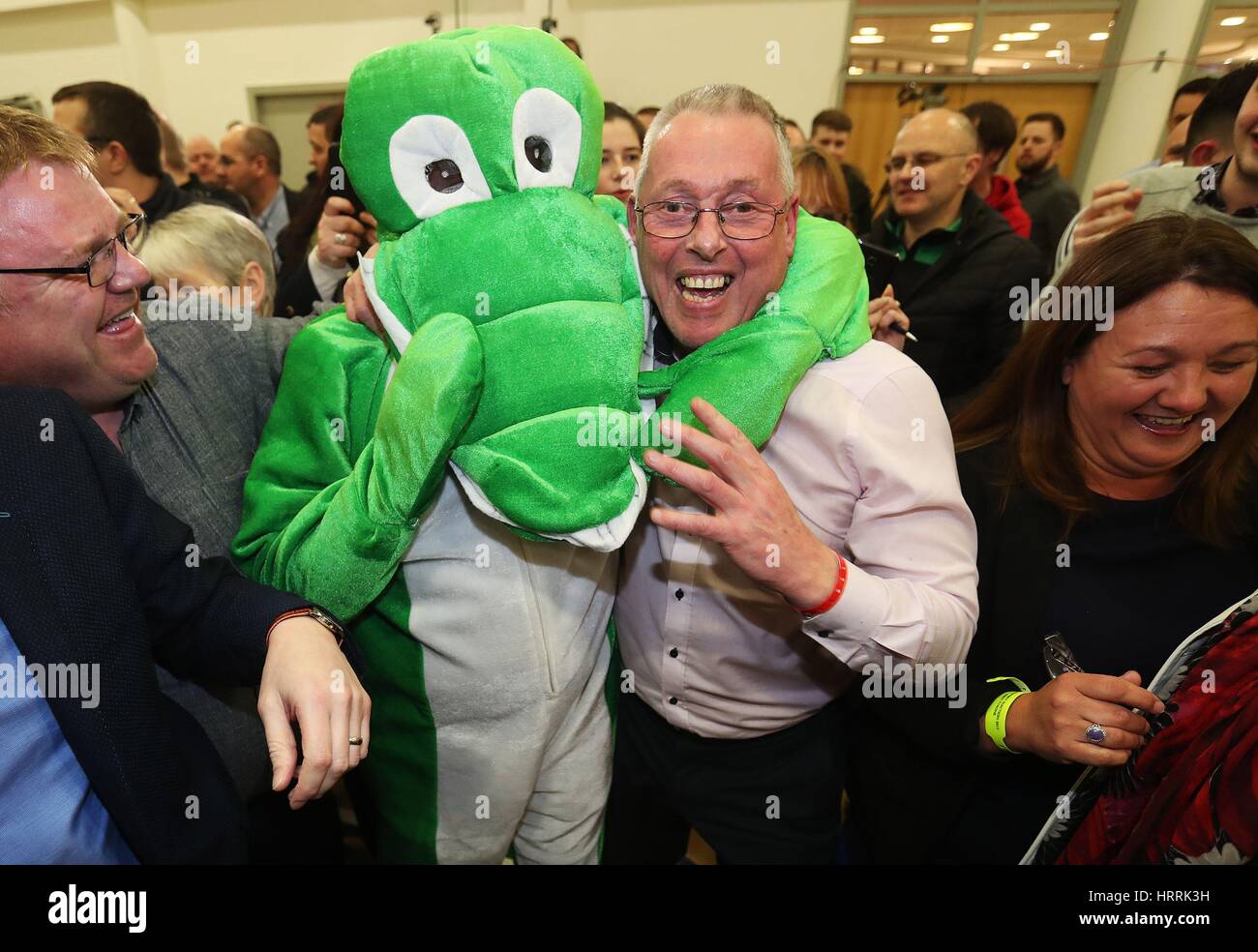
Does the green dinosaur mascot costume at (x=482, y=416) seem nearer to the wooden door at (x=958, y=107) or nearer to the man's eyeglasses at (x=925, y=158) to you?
the man's eyeglasses at (x=925, y=158)

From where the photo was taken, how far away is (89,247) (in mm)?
1108

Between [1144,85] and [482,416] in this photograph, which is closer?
[482,416]

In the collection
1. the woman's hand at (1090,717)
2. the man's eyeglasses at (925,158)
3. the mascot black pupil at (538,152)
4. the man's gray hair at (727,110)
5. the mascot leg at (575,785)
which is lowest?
the mascot leg at (575,785)

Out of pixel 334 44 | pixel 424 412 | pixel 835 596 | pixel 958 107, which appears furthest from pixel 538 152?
pixel 334 44

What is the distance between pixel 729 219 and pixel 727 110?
180 mm

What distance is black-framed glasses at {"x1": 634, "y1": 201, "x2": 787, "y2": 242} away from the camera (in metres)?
1.21

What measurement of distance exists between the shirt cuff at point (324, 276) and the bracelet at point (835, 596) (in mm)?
1796

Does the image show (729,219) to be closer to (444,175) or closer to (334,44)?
(444,175)

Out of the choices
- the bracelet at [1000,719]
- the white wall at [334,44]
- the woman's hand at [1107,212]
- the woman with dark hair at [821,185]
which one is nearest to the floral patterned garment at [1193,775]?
the bracelet at [1000,719]

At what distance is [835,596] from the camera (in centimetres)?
110

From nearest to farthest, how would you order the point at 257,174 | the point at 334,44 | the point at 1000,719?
the point at 1000,719 → the point at 257,174 → the point at 334,44

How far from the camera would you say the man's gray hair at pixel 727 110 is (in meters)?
1.21
